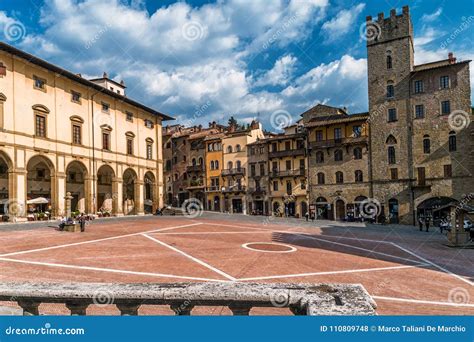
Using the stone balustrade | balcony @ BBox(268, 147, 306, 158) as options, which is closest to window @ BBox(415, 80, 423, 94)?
balcony @ BBox(268, 147, 306, 158)

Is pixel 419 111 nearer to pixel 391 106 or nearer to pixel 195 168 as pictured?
pixel 391 106

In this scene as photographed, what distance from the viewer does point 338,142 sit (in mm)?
50562

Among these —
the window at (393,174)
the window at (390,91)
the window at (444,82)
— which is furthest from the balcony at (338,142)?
the window at (444,82)

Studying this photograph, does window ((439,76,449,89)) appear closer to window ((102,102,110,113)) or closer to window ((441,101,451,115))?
window ((441,101,451,115))

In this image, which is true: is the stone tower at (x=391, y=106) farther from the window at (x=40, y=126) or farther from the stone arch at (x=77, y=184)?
the window at (x=40, y=126)

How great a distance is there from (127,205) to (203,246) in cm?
3806

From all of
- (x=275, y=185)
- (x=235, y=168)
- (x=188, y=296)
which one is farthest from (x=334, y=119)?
(x=188, y=296)

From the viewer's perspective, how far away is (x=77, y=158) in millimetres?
39844

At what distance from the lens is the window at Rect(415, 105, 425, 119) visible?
45.5 metres

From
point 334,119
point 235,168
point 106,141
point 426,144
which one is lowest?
point 235,168
